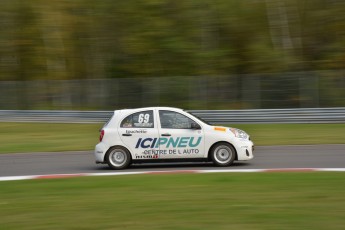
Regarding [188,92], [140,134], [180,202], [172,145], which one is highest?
[188,92]

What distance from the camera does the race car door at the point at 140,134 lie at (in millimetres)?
14977

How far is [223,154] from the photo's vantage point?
1495 centimetres

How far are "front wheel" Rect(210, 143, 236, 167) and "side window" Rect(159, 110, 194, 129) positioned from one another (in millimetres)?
801

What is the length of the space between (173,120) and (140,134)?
82 centimetres

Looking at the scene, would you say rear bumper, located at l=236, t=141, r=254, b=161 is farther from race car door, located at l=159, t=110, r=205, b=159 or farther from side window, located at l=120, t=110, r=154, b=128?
side window, located at l=120, t=110, r=154, b=128

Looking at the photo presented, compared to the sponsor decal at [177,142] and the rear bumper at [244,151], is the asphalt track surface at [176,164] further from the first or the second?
the sponsor decal at [177,142]

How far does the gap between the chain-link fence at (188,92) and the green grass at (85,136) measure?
2.89m

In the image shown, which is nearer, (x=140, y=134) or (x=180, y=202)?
(x=180, y=202)

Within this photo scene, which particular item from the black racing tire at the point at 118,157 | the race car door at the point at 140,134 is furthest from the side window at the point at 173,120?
the black racing tire at the point at 118,157

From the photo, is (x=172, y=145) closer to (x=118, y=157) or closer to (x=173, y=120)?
(x=173, y=120)

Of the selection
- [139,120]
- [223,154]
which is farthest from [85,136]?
[223,154]

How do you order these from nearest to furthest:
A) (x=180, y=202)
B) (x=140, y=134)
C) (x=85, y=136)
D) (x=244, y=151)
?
1. (x=180, y=202)
2. (x=244, y=151)
3. (x=140, y=134)
4. (x=85, y=136)

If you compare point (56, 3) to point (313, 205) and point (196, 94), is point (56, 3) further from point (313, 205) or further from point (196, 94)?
point (313, 205)

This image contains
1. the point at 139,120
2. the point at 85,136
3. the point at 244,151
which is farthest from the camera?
the point at 85,136
